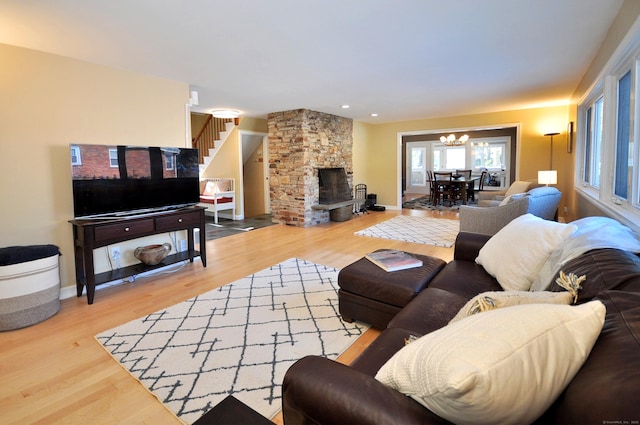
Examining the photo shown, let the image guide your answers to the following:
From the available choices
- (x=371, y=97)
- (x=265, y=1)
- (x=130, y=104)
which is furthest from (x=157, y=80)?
(x=371, y=97)

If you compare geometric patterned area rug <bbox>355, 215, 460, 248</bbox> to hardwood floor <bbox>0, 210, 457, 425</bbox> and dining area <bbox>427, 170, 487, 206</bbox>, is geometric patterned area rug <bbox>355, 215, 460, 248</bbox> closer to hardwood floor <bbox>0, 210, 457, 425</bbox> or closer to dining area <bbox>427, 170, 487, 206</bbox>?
hardwood floor <bbox>0, 210, 457, 425</bbox>

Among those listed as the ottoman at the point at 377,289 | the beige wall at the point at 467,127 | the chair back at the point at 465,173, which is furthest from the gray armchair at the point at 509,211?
the chair back at the point at 465,173

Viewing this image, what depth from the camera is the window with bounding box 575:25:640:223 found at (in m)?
2.28

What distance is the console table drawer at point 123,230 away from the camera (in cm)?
292

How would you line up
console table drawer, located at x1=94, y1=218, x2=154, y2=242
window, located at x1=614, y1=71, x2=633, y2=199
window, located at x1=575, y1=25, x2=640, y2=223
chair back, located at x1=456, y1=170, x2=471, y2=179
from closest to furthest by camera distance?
window, located at x1=575, y1=25, x2=640, y2=223, window, located at x1=614, y1=71, x2=633, y2=199, console table drawer, located at x1=94, y1=218, x2=154, y2=242, chair back, located at x1=456, y1=170, x2=471, y2=179

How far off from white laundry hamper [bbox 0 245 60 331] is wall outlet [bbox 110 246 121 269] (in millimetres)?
663

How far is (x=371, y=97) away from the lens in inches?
203

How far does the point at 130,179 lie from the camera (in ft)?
10.8

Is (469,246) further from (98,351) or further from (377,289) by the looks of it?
(98,351)

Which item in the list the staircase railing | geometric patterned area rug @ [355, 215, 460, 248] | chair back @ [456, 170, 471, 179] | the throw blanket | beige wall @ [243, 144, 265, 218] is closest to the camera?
the throw blanket

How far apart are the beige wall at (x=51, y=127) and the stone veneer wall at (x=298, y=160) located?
2998mm

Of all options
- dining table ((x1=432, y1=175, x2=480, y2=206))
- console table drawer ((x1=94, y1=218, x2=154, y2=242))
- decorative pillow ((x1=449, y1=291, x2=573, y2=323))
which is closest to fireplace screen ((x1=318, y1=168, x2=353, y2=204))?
dining table ((x1=432, y1=175, x2=480, y2=206))

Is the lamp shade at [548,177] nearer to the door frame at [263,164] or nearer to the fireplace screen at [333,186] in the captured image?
the fireplace screen at [333,186]

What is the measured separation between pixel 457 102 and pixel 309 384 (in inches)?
230
